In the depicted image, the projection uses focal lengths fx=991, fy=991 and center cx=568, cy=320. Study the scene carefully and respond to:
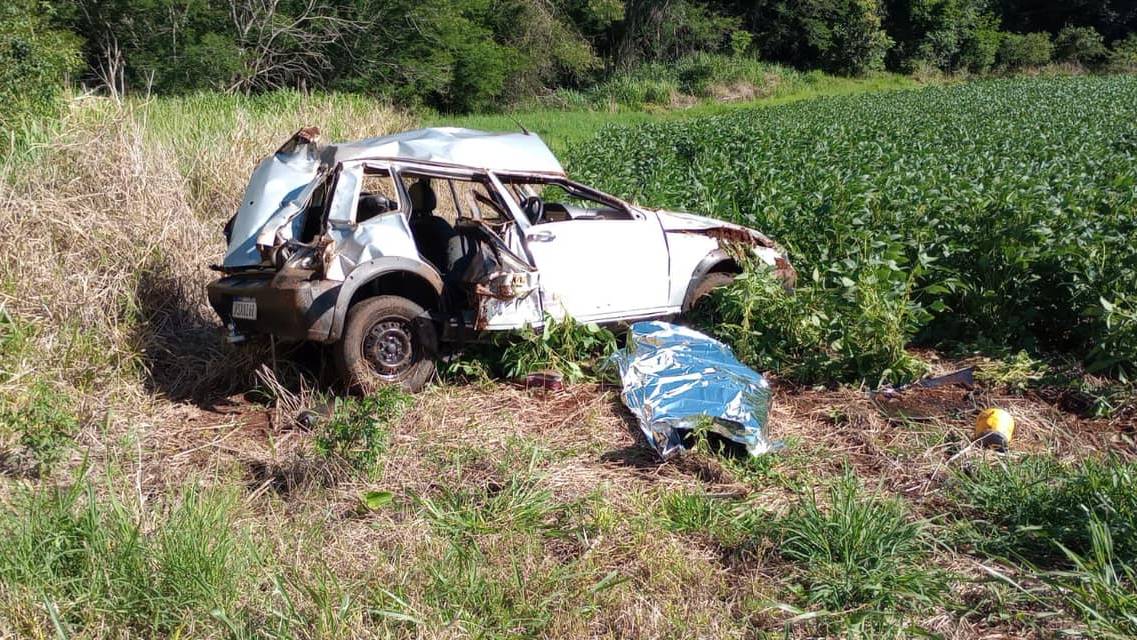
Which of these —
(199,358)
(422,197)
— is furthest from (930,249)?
(199,358)

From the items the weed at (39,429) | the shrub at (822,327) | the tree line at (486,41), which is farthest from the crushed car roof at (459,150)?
the tree line at (486,41)

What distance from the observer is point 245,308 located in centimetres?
682

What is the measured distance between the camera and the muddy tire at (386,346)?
6.75m

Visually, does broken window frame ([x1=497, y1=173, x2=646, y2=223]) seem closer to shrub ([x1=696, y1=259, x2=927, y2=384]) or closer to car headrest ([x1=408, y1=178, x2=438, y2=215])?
car headrest ([x1=408, y1=178, x2=438, y2=215])

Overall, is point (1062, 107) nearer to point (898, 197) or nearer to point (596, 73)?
point (898, 197)

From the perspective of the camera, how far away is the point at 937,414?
6.40 m

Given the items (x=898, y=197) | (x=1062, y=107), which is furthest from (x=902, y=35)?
(x=898, y=197)

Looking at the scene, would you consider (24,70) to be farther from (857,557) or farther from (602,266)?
(857,557)

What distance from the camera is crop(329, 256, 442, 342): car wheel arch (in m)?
6.60

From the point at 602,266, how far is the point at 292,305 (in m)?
2.35

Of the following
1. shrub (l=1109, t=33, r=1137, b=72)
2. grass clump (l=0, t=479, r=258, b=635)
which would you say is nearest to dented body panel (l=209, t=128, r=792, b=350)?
grass clump (l=0, t=479, r=258, b=635)

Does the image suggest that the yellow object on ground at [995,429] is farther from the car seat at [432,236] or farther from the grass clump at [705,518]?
the car seat at [432,236]

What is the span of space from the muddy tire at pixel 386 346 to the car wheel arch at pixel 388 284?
0.12 m

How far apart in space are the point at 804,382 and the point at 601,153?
11.1 meters
